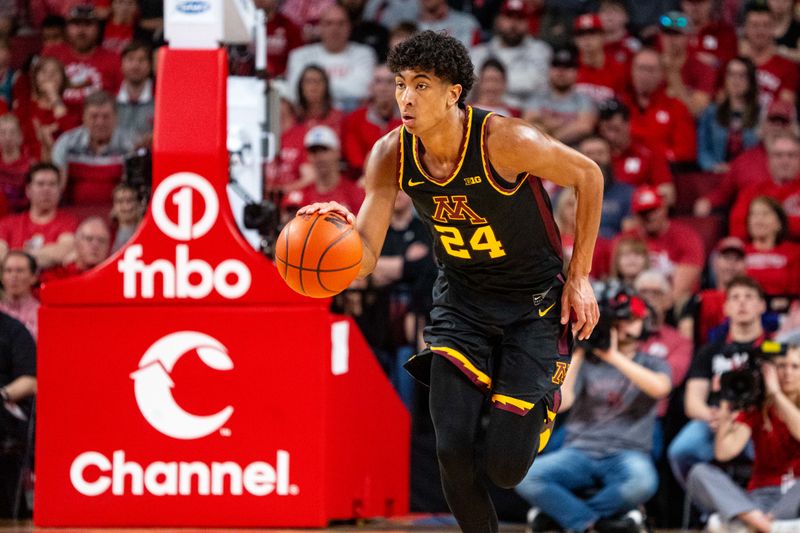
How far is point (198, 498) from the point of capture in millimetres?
5887

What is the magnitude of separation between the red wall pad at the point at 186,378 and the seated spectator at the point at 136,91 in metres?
3.66

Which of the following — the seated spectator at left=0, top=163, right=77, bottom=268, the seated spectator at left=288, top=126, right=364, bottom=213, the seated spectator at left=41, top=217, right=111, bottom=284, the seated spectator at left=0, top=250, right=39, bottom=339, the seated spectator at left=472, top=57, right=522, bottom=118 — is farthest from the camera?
the seated spectator at left=472, top=57, right=522, bottom=118

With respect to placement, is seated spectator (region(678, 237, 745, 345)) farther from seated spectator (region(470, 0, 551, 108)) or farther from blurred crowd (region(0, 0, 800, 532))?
seated spectator (region(470, 0, 551, 108))

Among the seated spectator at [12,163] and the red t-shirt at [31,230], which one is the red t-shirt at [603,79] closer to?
the red t-shirt at [31,230]

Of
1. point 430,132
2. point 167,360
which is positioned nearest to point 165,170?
point 167,360

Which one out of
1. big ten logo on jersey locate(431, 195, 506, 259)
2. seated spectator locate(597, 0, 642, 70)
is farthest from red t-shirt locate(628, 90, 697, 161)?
big ten logo on jersey locate(431, 195, 506, 259)

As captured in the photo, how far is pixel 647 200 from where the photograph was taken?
27.5 feet

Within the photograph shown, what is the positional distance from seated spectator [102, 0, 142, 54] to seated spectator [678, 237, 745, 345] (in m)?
5.53

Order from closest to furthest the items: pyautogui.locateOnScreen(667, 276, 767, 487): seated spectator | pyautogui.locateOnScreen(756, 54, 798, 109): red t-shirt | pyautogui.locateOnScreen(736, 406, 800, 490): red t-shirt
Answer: pyautogui.locateOnScreen(736, 406, 800, 490): red t-shirt < pyautogui.locateOnScreen(667, 276, 767, 487): seated spectator < pyautogui.locateOnScreen(756, 54, 798, 109): red t-shirt

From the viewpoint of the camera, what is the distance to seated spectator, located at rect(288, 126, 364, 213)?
879 cm

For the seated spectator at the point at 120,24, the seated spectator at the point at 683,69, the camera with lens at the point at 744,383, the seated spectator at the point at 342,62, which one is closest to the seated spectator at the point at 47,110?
the seated spectator at the point at 120,24

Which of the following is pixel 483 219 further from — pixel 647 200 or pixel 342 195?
pixel 342 195

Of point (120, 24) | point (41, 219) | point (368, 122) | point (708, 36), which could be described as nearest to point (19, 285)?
point (41, 219)

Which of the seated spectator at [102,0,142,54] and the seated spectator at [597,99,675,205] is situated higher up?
the seated spectator at [102,0,142,54]
